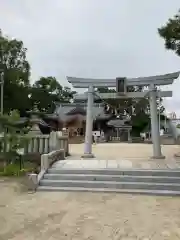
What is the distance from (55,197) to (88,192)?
36.6 inches

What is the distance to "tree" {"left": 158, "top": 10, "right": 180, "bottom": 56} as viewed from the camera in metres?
10.4

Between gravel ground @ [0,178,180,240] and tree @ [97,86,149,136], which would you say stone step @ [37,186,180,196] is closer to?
gravel ground @ [0,178,180,240]

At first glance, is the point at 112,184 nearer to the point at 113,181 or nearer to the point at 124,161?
the point at 113,181

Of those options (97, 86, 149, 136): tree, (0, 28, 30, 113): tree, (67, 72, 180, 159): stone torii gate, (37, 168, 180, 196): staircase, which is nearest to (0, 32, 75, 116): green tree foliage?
(0, 28, 30, 113): tree

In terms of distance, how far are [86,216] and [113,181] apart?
2.64 m

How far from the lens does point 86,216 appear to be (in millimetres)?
5488

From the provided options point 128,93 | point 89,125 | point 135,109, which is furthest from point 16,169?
point 135,109

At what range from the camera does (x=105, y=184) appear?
25.6 ft

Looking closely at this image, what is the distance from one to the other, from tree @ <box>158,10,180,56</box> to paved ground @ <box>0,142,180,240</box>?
20.1 ft

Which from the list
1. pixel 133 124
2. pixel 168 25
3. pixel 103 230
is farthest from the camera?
pixel 133 124

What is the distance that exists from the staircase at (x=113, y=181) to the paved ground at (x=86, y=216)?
0.47m

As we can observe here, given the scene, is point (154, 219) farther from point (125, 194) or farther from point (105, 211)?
point (125, 194)

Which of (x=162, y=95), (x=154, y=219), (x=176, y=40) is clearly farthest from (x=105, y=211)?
(x=162, y=95)

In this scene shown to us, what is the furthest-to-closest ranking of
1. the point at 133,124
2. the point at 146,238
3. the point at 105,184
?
the point at 133,124, the point at 105,184, the point at 146,238
